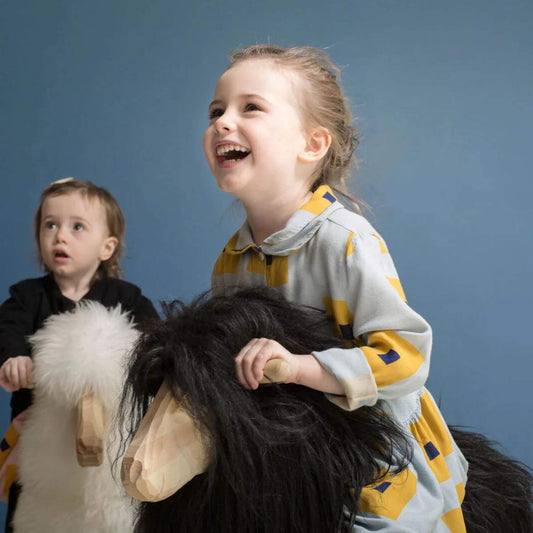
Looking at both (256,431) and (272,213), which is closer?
(256,431)

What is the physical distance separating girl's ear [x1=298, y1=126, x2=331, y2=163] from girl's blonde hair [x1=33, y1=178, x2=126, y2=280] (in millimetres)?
567

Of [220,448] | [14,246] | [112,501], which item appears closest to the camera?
[220,448]

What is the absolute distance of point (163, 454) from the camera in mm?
613

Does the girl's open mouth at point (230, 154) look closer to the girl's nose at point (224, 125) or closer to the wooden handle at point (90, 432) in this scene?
the girl's nose at point (224, 125)

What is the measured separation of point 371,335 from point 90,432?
1.25 ft

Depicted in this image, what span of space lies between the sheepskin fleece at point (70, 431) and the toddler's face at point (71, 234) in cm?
26

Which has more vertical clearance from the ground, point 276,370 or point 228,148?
point 228,148

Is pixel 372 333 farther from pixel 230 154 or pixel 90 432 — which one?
pixel 90 432

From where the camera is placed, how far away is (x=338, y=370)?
671 millimetres

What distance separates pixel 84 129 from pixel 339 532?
1.30m

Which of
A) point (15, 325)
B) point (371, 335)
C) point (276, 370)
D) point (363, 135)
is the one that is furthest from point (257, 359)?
point (363, 135)

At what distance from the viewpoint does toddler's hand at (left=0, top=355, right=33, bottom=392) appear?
1009 millimetres

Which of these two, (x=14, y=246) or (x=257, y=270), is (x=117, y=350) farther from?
(x=14, y=246)

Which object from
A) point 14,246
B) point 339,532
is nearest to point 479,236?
point 14,246
